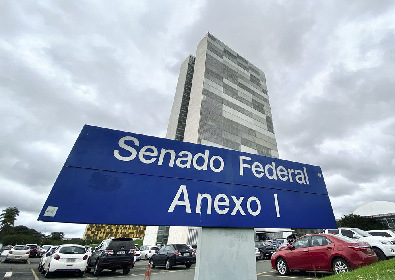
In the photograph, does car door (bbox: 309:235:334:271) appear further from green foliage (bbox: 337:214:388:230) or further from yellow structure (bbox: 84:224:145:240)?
yellow structure (bbox: 84:224:145:240)

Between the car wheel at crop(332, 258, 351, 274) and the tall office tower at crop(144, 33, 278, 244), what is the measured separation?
30518mm

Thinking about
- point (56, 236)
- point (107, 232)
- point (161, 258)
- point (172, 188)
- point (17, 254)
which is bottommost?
point (17, 254)

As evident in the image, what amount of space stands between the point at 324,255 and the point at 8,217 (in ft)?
275

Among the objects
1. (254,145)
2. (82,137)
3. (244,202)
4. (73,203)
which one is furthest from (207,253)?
(254,145)

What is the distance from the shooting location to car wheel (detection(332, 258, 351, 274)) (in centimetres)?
670

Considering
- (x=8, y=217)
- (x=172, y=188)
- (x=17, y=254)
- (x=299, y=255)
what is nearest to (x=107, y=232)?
(x=8, y=217)

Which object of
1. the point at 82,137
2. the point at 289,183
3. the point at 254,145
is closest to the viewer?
the point at 82,137

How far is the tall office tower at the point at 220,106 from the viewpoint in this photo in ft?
146

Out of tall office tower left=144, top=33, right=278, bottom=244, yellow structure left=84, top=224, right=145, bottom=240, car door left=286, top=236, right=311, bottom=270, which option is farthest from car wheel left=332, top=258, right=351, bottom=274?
yellow structure left=84, top=224, right=145, bottom=240

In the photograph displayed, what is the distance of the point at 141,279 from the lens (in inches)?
358

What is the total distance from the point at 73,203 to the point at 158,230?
145 feet

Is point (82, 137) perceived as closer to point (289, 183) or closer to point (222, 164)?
point (222, 164)

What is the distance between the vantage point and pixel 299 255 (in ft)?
26.9

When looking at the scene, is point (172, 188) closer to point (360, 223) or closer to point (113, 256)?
point (113, 256)
